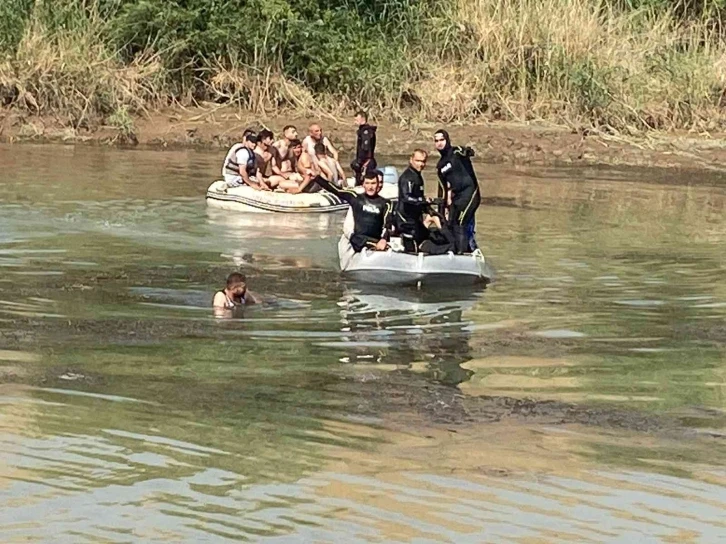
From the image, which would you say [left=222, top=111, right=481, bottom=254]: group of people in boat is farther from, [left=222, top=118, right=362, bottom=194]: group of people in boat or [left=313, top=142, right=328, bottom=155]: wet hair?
[left=313, top=142, right=328, bottom=155]: wet hair

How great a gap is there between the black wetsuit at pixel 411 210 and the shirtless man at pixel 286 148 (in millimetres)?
6181

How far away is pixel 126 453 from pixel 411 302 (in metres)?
6.36

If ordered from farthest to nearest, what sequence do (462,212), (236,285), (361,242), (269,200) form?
(269,200) < (462,212) < (361,242) < (236,285)

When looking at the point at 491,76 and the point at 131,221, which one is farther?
the point at 491,76

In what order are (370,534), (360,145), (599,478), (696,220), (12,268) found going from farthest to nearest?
(360,145)
(696,220)
(12,268)
(599,478)
(370,534)

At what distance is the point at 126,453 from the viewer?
27.8ft

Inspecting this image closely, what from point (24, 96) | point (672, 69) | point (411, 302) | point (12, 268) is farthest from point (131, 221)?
point (672, 69)

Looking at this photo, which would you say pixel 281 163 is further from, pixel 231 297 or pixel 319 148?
pixel 231 297

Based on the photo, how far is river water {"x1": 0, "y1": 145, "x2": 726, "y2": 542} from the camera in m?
7.57

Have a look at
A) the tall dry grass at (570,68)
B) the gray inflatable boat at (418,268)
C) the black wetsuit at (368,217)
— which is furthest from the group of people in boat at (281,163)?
the tall dry grass at (570,68)

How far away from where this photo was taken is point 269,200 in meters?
20.9

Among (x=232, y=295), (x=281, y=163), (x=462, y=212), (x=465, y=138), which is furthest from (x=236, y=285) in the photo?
(x=465, y=138)

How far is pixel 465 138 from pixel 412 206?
42.0ft

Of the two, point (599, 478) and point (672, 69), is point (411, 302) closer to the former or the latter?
point (599, 478)
